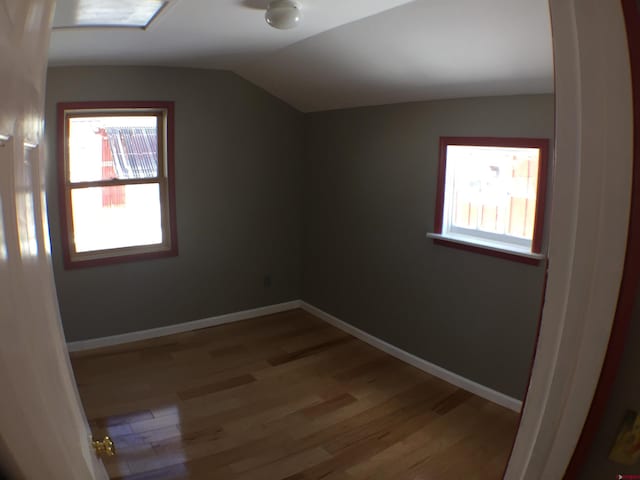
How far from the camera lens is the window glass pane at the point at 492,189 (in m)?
3.03

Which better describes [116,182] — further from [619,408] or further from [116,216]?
[619,408]

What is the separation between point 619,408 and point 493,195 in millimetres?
2426

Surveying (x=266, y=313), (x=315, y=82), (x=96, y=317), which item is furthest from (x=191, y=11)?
(x=266, y=313)

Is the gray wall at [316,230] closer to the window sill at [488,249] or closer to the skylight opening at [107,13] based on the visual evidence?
the window sill at [488,249]

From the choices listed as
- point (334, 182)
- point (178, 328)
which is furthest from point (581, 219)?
point (178, 328)

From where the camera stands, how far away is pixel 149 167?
13.6ft

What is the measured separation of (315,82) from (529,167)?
179 cm

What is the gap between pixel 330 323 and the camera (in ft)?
15.2

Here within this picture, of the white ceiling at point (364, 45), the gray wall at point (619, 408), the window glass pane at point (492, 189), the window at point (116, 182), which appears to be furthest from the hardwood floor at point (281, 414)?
the white ceiling at point (364, 45)

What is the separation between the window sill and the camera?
292cm

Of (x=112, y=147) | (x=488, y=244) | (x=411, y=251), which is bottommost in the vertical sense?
(x=411, y=251)

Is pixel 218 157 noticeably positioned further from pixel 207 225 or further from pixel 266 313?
pixel 266 313

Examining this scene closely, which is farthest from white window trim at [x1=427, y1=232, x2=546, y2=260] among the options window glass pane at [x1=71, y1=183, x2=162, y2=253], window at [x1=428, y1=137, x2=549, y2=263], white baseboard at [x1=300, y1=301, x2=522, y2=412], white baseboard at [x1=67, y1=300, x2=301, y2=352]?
window glass pane at [x1=71, y1=183, x2=162, y2=253]

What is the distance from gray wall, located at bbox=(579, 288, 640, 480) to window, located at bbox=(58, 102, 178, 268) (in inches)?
149
